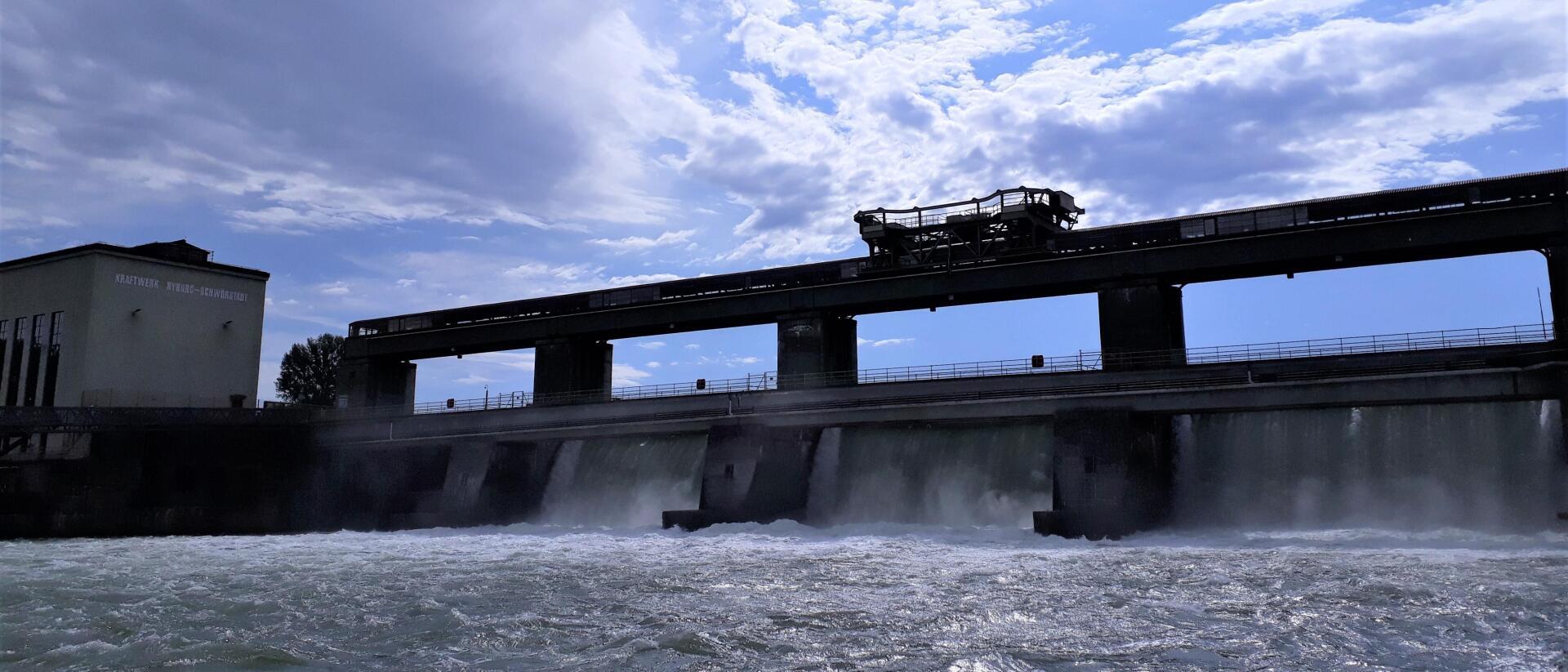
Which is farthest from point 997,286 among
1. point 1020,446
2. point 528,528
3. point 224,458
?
point 224,458

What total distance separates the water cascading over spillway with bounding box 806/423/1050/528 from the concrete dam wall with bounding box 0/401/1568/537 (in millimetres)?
71

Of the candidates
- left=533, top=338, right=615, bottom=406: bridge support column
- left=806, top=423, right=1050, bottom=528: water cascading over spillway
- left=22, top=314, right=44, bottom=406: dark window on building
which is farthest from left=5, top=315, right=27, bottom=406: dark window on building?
left=806, top=423, right=1050, bottom=528: water cascading over spillway

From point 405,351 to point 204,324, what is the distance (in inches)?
476

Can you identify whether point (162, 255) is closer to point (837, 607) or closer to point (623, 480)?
point (623, 480)

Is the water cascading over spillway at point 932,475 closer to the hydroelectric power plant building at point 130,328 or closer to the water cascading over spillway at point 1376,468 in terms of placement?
the water cascading over spillway at point 1376,468

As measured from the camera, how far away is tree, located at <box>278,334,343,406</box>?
105 m

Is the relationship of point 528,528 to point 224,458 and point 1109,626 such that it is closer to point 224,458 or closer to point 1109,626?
point 224,458

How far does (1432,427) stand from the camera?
1371 inches

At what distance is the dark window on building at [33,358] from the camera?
66375 millimetres

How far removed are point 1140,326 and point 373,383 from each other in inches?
1948

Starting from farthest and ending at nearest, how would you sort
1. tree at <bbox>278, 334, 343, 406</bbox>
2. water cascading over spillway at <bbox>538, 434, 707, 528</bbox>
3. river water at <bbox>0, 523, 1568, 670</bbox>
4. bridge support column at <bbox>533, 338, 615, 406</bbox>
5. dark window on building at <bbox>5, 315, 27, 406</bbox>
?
tree at <bbox>278, 334, 343, 406</bbox>, dark window on building at <bbox>5, 315, 27, 406</bbox>, bridge support column at <bbox>533, 338, 615, 406</bbox>, water cascading over spillway at <bbox>538, 434, 707, 528</bbox>, river water at <bbox>0, 523, 1568, 670</bbox>

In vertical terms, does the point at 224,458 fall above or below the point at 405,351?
below

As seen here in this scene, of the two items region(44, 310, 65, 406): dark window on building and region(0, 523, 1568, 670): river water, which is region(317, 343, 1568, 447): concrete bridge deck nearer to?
region(0, 523, 1568, 670): river water

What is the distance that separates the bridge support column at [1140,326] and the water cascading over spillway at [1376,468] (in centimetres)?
714
